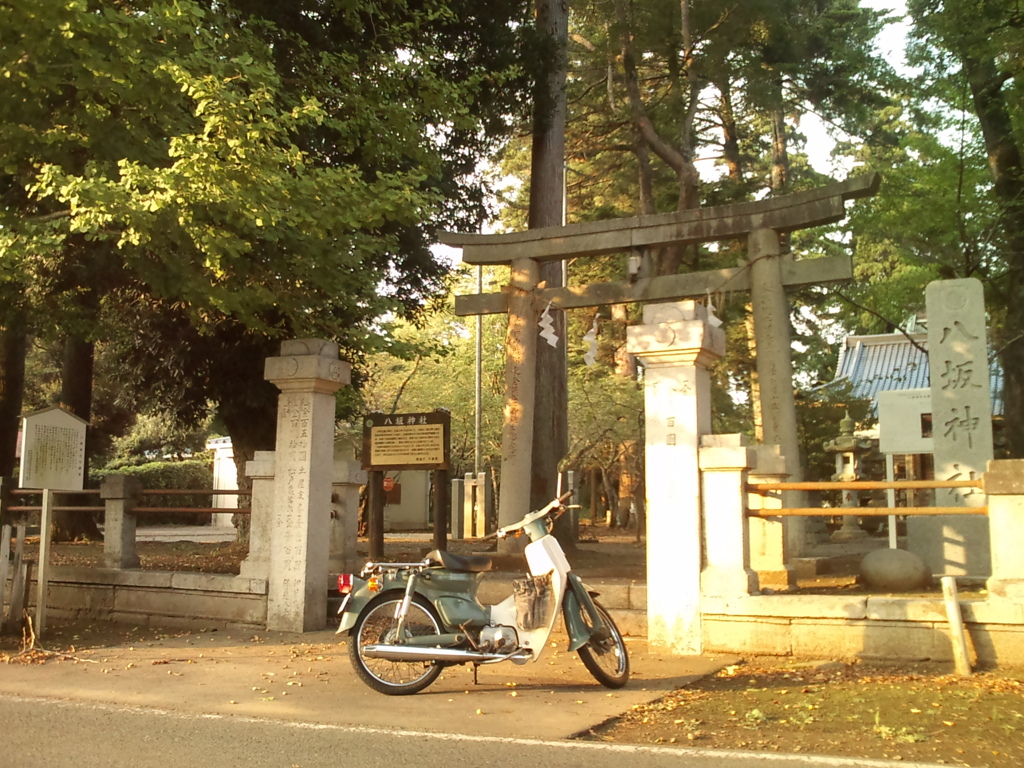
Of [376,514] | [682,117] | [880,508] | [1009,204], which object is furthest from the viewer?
[682,117]

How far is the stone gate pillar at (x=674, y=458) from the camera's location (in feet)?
25.9

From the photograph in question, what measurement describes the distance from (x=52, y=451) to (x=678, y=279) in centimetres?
744

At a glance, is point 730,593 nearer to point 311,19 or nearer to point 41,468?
point 41,468

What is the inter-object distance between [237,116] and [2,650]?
16.8ft

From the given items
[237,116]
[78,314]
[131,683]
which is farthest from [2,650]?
[78,314]

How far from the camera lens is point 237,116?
8445 mm

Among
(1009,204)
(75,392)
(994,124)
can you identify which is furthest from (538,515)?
(75,392)

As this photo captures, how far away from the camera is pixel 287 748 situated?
5.14 m

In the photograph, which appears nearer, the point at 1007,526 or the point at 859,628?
the point at 1007,526

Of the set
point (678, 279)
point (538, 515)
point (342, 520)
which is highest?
point (678, 279)

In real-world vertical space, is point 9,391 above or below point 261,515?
above

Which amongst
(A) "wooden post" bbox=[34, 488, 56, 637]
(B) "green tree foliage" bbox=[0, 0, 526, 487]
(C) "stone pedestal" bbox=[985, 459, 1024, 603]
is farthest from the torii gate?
(A) "wooden post" bbox=[34, 488, 56, 637]

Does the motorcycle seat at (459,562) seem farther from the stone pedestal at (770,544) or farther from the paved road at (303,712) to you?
the stone pedestal at (770,544)

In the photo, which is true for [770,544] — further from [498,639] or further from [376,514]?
[376,514]
